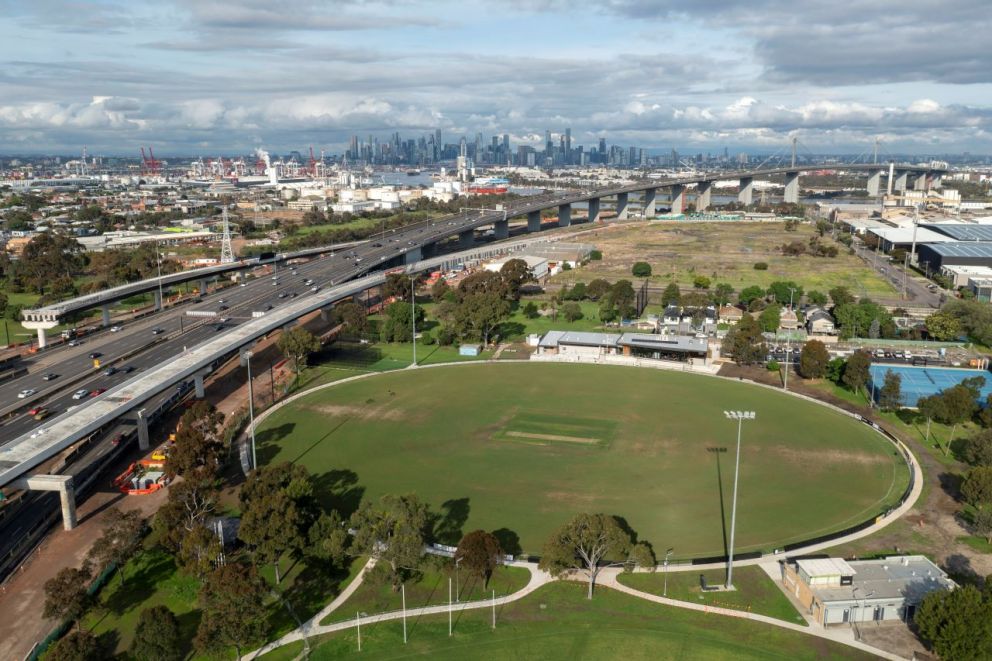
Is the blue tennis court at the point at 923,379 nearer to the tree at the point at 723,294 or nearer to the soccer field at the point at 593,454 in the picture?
the soccer field at the point at 593,454

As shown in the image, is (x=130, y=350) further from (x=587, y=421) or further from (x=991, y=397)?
(x=991, y=397)

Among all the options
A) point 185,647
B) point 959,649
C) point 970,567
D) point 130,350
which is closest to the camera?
point 959,649

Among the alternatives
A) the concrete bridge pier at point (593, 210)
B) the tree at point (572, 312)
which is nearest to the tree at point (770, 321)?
the tree at point (572, 312)

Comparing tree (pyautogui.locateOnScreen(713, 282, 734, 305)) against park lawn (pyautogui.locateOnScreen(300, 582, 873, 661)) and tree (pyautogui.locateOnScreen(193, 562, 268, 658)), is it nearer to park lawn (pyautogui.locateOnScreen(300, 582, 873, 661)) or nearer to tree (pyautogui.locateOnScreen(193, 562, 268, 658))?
park lawn (pyautogui.locateOnScreen(300, 582, 873, 661))

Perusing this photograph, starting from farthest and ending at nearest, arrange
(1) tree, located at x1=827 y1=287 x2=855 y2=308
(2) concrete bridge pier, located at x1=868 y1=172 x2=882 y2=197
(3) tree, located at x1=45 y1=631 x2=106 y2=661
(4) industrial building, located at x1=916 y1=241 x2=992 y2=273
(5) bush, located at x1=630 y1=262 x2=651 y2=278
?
(2) concrete bridge pier, located at x1=868 y1=172 x2=882 y2=197
(5) bush, located at x1=630 y1=262 x2=651 y2=278
(4) industrial building, located at x1=916 y1=241 x2=992 y2=273
(1) tree, located at x1=827 y1=287 x2=855 y2=308
(3) tree, located at x1=45 y1=631 x2=106 y2=661

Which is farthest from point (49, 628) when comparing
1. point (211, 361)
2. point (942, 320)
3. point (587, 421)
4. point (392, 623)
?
point (942, 320)

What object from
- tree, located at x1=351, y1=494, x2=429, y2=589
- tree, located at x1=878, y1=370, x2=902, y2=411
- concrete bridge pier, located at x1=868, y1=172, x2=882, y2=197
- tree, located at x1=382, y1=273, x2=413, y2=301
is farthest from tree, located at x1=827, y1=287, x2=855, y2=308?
concrete bridge pier, located at x1=868, y1=172, x2=882, y2=197

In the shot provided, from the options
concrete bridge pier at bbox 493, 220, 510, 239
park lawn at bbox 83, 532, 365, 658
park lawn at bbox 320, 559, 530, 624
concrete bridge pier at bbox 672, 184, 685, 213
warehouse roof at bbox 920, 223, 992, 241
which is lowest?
A: park lawn at bbox 83, 532, 365, 658
